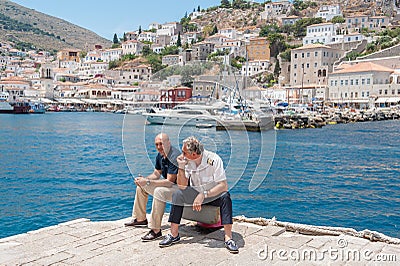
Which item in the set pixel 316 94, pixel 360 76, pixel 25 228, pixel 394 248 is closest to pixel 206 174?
pixel 394 248

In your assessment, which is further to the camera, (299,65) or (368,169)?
(299,65)

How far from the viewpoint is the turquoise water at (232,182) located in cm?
452

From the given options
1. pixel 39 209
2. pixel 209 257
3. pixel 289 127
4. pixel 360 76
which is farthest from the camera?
pixel 360 76

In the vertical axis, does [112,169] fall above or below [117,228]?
below

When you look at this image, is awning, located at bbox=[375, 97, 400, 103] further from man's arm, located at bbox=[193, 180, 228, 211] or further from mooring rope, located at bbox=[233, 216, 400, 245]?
man's arm, located at bbox=[193, 180, 228, 211]

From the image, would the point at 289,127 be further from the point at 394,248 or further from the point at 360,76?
the point at 394,248

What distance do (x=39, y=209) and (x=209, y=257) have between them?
6.48 m

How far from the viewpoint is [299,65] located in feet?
193

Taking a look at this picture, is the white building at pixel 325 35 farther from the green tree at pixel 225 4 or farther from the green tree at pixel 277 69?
the green tree at pixel 225 4

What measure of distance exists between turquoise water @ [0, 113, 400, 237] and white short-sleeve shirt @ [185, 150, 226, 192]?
0.38 meters

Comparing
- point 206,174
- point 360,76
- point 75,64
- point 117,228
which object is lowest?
point 117,228

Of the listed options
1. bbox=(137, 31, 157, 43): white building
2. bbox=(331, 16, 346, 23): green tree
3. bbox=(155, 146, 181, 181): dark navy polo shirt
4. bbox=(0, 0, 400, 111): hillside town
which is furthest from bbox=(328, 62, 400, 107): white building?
bbox=(137, 31, 157, 43): white building

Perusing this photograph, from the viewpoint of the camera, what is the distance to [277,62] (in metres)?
64.7

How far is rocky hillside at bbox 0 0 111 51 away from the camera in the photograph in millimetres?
161500
